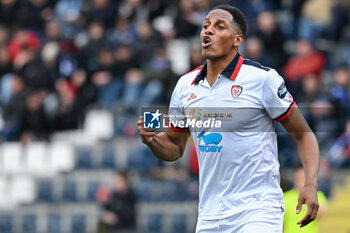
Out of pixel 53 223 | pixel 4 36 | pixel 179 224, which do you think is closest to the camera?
pixel 179 224

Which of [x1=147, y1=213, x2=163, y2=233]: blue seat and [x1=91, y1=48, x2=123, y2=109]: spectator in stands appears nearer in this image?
[x1=147, y1=213, x2=163, y2=233]: blue seat

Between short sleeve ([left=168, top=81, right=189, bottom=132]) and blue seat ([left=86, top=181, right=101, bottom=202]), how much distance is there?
9.48m

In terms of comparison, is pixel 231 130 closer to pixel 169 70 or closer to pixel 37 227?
pixel 169 70

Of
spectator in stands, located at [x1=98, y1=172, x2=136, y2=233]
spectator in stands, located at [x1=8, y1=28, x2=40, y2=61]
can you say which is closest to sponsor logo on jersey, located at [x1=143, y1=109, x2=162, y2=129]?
spectator in stands, located at [x1=98, y1=172, x2=136, y2=233]

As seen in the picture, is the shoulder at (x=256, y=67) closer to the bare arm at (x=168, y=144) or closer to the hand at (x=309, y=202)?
the bare arm at (x=168, y=144)

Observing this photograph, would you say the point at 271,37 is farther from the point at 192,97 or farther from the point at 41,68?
the point at 192,97

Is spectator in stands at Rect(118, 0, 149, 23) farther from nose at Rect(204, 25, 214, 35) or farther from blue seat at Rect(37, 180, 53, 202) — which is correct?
nose at Rect(204, 25, 214, 35)

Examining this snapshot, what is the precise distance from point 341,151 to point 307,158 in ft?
24.2

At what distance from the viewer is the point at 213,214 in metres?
4.86

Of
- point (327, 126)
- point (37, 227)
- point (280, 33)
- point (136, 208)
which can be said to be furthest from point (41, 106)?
point (327, 126)

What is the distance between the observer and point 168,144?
5.29 meters

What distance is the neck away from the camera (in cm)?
510

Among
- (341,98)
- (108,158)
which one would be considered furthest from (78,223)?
(341,98)

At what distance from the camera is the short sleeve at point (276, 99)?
4852mm
